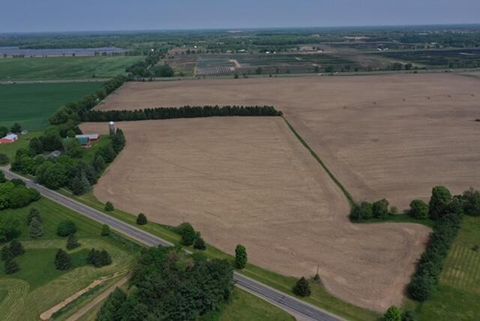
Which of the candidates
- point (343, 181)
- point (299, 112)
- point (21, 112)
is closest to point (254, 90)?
point (299, 112)

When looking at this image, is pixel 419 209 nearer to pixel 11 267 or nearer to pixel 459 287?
pixel 459 287

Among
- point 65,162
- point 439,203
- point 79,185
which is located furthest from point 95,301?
point 439,203

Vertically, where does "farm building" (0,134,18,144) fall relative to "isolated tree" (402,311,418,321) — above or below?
below

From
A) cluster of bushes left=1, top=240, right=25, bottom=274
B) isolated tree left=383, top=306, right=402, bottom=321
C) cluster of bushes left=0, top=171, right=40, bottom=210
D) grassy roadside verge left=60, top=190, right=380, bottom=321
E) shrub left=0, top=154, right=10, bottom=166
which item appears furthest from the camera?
shrub left=0, top=154, right=10, bottom=166

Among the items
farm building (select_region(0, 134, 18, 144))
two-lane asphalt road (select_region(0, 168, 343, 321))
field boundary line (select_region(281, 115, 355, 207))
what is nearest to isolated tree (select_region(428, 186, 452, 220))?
field boundary line (select_region(281, 115, 355, 207))

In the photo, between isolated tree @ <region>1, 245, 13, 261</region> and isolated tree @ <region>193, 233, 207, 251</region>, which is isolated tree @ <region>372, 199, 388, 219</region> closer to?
isolated tree @ <region>193, 233, 207, 251</region>

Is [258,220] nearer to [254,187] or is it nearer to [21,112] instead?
[254,187]

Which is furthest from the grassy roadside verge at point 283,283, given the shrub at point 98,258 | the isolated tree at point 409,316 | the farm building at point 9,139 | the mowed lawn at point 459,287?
the farm building at point 9,139

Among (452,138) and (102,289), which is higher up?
(452,138)
